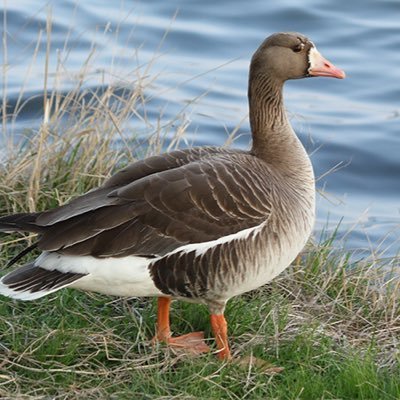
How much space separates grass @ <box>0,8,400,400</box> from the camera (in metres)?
4.20

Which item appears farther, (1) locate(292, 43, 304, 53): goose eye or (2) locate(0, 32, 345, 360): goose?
(1) locate(292, 43, 304, 53): goose eye

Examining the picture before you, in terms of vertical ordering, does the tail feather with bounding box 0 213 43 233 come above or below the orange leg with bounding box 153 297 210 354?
above

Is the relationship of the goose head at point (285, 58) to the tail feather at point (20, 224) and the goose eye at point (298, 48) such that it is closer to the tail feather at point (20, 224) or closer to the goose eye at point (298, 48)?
the goose eye at point (298, 48)

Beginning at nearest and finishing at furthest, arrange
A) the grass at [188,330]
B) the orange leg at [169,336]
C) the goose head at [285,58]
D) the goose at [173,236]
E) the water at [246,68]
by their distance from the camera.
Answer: the grass at [188,330], the goose at [173,236], the orange leg at [169,336], the goose head at [285,58], the water at [246,68]

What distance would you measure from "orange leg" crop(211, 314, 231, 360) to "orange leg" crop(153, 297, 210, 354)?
0.06 meters

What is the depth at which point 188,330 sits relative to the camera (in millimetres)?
4992

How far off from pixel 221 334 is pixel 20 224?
1051 mm

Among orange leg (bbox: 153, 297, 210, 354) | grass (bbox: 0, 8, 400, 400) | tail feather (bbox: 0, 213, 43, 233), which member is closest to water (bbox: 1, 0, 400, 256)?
grass (bbox: 0, 8, 400, 400)

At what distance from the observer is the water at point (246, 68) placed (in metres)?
9.38

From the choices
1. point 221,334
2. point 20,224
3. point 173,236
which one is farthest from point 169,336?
point 20,224

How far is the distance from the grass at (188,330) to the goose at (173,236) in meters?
0.22

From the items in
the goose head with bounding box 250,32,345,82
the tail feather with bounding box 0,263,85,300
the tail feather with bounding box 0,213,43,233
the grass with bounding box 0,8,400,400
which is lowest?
the grass with bounding box 0,8,400,400

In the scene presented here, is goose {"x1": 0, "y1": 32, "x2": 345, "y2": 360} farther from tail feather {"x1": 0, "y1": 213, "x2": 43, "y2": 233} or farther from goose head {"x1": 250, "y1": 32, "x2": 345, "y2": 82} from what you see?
goose head {"x1": 250, "y1": 32, "x2": 345, "y2": 82}

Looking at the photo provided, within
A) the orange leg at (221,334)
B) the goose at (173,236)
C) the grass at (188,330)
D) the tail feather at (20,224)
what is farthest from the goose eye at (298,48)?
the tail feather at (20,224)
